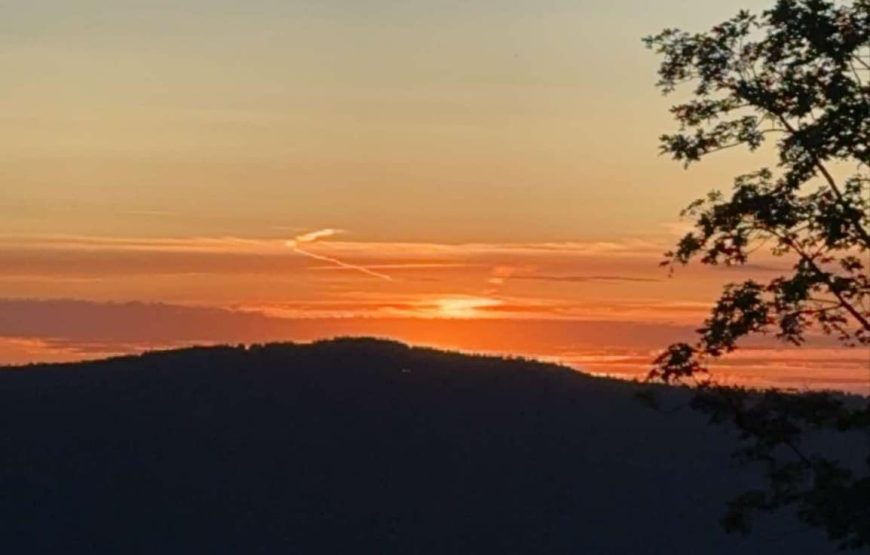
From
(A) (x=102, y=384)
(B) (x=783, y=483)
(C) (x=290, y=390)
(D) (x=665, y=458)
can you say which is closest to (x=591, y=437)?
(D) (x=665, y=458)

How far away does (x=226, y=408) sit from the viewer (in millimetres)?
58094

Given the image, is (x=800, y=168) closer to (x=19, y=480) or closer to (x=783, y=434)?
(x=783, y=434)

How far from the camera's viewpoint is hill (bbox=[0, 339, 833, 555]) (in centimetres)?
5166

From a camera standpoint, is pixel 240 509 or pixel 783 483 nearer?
pixel 783 483

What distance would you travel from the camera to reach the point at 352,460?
56.9m

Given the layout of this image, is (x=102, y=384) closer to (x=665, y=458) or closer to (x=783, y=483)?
(x=665, y=458)

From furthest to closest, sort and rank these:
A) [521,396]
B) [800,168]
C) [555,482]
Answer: [521,396]
[555,482]
[800,168]

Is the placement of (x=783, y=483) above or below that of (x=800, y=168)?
below

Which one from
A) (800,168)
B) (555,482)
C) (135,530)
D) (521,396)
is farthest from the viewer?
(521,396)

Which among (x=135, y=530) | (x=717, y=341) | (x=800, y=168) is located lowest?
(x=135, y=530)

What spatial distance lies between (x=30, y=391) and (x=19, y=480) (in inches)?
259

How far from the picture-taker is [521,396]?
6125 centimetres

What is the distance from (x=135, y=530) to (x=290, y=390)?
9.90 meters

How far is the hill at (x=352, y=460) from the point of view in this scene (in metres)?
51.7
